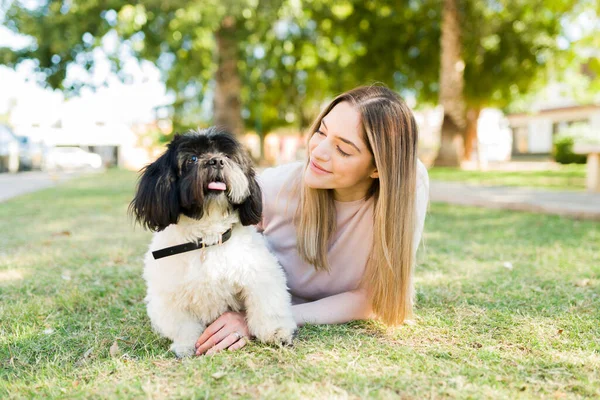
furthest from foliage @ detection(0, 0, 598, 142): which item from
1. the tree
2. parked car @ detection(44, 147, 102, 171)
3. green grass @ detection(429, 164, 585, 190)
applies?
parked car @ detection(44, 147, 102, 171)

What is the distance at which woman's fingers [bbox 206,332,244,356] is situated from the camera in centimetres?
239

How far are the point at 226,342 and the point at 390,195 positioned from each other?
42.0 inches

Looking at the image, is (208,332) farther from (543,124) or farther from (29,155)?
(543,124)

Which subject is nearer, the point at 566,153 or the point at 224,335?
the point at 224,335

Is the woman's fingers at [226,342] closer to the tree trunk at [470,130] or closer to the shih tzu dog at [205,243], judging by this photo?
the shih tzu dog at [205,243]

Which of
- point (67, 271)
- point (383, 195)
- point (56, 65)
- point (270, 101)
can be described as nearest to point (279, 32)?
point (270, 101)

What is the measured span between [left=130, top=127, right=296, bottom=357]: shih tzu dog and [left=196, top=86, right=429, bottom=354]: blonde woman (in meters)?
0.14

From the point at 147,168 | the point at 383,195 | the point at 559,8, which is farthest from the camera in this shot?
the point at 559,8

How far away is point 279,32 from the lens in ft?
60.4

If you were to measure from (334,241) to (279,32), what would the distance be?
54.5ft

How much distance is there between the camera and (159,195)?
90.8 inches

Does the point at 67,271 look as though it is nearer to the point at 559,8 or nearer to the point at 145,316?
the point at 145,316

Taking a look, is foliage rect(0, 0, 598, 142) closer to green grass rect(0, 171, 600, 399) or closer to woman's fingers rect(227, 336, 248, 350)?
green grass rect(0, 171, 600, 399)

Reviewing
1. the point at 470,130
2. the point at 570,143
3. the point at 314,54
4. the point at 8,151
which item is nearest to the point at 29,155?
the point at 8,151
